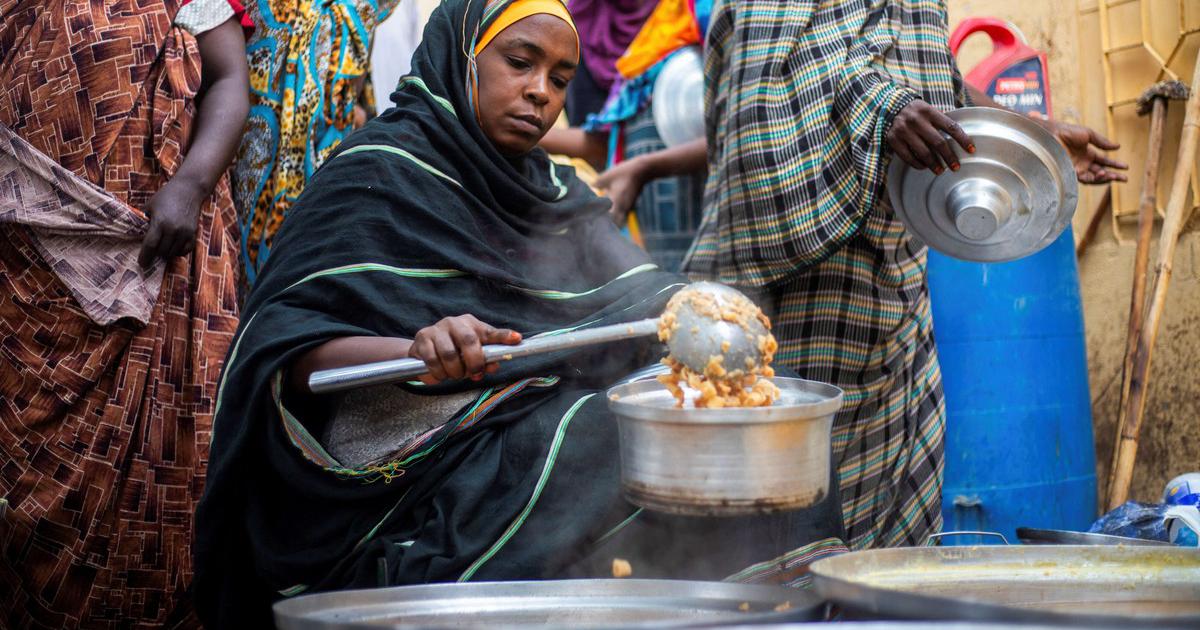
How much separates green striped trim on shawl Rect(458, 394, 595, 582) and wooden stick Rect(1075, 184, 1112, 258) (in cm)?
258

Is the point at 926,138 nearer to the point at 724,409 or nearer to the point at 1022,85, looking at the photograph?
the point at 1022,85

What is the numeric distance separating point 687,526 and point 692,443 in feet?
1.65

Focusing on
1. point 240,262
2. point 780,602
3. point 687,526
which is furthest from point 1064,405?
point 240,262

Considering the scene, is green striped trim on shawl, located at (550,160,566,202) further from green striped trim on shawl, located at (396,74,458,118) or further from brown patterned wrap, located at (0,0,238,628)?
brown patterned wrap, located at (0,0,238,628)

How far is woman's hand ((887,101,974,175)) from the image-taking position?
103 inches

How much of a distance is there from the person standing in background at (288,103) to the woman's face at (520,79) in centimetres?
100

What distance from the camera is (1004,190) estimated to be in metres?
2.66

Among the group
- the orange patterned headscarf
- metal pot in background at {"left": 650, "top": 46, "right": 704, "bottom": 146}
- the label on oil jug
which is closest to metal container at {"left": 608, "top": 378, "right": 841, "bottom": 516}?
the orange patterned headscarf

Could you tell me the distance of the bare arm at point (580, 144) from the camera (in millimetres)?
4418

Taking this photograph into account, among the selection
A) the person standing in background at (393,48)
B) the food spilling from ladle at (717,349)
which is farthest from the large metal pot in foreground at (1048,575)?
the person standing in background at (393,48)

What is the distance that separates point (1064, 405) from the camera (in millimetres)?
3338

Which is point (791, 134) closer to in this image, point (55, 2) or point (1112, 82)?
point (1112, 82)

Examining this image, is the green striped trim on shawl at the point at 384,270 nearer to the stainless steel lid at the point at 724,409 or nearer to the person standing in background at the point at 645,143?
the stainless steel lid at the point at 724,409

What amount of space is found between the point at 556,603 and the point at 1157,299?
2483 mm
